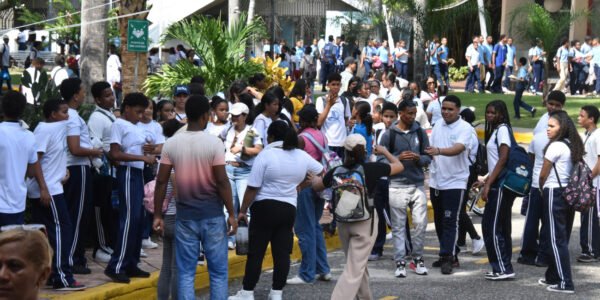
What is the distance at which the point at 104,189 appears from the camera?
1076cm

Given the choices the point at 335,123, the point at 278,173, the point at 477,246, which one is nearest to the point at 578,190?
the point at 477,246

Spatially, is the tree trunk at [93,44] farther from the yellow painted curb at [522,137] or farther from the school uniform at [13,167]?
the yellow painted curb at [522,137]

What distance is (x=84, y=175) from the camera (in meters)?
9.85

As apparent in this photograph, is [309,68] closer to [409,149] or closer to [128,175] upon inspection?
[409,149]

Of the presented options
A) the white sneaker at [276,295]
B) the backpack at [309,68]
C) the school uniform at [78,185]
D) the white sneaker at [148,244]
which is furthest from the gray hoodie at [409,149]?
the backpack at [309,68]

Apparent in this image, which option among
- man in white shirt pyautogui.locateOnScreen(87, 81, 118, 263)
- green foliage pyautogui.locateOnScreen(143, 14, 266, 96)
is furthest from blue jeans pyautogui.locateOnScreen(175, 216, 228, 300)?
green foliage pyautogui.locateOnScreen(143, 14, 266, 96)

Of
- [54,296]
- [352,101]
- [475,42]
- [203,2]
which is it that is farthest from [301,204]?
[203,2]

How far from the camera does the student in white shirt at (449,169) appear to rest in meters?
11.1

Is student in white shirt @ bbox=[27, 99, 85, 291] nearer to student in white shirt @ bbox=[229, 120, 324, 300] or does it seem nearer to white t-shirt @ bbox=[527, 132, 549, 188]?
student in white shirt @ bbox=[229, 120, 324, 300]

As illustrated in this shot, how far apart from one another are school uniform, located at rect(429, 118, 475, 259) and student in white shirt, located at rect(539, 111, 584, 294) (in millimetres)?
914

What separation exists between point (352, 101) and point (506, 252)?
17.4 feet

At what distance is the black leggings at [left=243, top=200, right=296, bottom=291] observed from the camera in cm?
948

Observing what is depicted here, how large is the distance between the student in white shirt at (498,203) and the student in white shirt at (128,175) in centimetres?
345

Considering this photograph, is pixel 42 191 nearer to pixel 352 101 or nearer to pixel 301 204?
pixel 301 204
